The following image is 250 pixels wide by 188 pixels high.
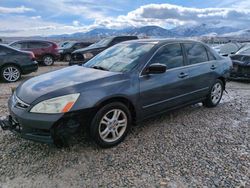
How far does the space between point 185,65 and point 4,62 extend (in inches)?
254

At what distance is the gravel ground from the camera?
281 centimetres

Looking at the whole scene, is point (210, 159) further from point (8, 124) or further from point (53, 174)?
point (8, 124)

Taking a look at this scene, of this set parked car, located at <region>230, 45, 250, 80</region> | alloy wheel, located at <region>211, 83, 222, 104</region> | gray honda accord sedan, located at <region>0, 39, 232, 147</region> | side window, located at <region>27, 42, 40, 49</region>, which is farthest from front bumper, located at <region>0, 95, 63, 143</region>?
side window, located at <region>27, 42, 40, 49</region>

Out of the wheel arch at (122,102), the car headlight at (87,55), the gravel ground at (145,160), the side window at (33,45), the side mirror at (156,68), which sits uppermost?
the side window at (33,45)

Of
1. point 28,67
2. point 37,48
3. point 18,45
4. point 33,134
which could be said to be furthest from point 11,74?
point 33,134

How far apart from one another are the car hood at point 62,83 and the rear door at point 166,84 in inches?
21.2

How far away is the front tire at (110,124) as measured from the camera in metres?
3.30

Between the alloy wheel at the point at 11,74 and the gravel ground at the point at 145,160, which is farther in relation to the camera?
the alloy wheel at the point at 11,74

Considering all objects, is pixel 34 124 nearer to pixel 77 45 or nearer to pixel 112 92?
pixel 112 92

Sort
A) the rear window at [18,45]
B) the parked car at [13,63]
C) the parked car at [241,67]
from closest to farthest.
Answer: the parked car at [241,67]
the parked car at [13,63]
the rear window at [18,45]

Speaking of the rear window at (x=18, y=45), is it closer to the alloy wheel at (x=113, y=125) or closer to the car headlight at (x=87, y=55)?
the car headlight at (x=87, y=55)

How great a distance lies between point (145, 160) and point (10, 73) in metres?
6.91

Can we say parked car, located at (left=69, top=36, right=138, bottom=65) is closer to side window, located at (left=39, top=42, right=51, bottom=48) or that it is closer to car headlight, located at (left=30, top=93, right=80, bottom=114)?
side window, located at (left=39, top=42, right=51, bottom=48)

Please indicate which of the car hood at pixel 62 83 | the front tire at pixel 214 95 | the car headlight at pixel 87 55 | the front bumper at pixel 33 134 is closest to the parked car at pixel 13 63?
the car headlight at pixel 87 55
